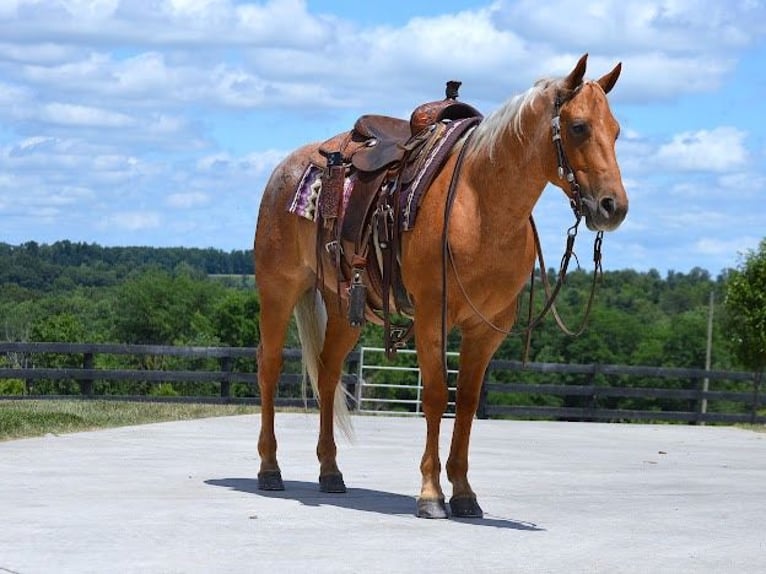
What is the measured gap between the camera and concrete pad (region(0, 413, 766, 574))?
6.54m

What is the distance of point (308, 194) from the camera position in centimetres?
935

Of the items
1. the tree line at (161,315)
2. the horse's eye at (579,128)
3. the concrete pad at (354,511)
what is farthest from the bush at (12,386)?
the horse's eye at (579,128)

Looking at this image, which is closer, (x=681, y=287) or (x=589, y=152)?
(x=589, y=152)

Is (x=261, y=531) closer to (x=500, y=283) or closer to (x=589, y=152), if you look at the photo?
(x=500, y=283)

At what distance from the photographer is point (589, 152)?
7.37 m

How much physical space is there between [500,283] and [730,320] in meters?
18.8

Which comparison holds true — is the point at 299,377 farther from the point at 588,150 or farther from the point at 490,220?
the point at 588,150

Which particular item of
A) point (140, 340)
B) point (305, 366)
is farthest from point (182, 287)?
point (305, 366)

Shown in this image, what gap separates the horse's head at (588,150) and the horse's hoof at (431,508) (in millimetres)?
1808

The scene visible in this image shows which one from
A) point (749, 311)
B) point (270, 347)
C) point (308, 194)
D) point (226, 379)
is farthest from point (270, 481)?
point (749, 311)

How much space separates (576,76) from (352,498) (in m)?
3.05

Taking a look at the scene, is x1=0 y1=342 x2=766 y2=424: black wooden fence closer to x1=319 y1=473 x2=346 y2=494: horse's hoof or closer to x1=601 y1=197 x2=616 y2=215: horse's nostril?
x1=319 y1=473 x2=346 y2=494: horse's hoof

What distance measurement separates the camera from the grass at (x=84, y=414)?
40.5 ft

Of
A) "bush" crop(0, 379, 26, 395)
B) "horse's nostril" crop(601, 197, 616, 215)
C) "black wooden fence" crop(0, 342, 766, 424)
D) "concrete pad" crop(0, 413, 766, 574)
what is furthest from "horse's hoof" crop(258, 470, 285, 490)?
"bush" crop(0, 379, 26, 395)
